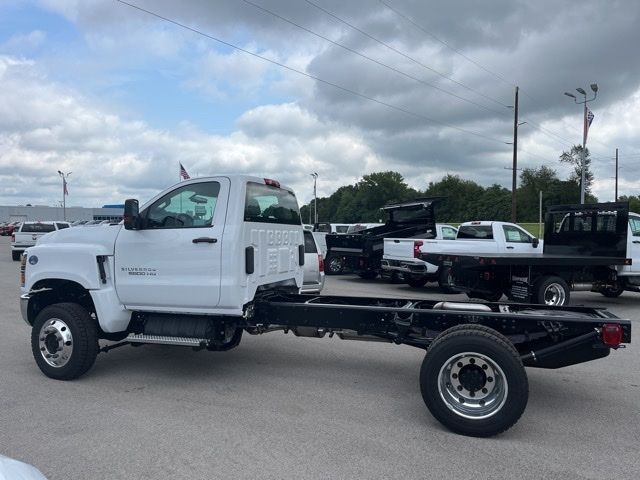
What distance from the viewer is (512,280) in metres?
11.0

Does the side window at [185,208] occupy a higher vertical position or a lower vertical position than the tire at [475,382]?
higher

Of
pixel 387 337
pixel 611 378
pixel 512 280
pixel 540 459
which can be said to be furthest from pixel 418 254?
pixel 540 459

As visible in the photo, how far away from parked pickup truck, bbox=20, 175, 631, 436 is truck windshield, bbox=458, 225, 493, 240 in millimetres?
8420

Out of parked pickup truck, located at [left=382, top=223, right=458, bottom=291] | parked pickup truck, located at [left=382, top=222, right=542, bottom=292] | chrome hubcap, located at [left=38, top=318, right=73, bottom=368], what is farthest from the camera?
parked pickup truck, located at [left=382, top=223, right=458, bottom=291]

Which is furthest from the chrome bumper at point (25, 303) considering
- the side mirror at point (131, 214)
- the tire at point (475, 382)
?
the tire at point (475, 382)

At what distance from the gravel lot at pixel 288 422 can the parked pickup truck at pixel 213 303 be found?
0.42m

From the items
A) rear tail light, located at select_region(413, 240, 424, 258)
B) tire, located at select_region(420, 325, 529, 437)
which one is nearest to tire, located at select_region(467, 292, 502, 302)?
rear tail light, located at select_region(413, 240, 424, 258)

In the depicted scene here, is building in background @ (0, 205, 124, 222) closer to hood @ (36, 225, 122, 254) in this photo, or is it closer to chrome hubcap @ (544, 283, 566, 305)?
chrome hubcap @ (544, 283, 566, 305)

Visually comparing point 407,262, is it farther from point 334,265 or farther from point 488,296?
point 334,265

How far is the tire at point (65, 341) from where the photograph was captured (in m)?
5.71

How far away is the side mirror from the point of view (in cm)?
551

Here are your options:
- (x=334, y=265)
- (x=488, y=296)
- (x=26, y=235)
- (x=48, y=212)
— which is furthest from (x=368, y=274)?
(x=48, y=212)

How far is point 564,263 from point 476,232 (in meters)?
4.39

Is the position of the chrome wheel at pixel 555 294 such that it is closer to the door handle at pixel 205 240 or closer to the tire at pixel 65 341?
the door handle at pixel 205 240
